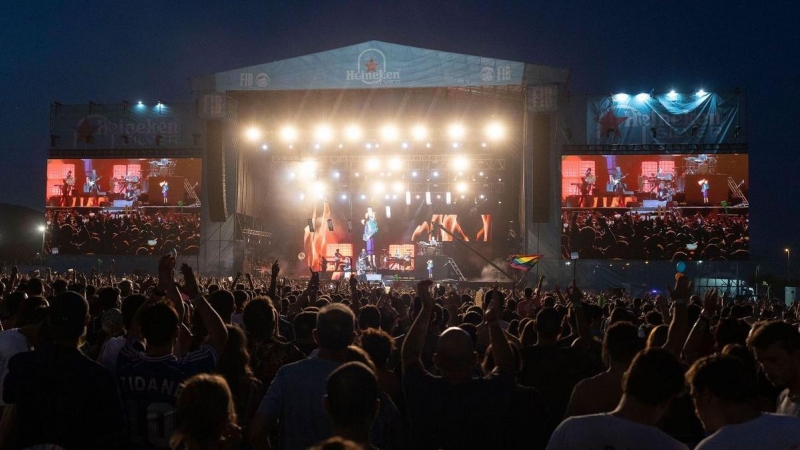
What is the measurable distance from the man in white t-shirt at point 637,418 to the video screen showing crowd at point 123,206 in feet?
92.6

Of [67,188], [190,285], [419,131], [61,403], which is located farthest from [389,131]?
[61,403]

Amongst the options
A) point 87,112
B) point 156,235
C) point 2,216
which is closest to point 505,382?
point 156,235

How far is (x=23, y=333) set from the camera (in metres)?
4.88

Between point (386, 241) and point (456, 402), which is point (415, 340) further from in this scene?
point (386, 241)

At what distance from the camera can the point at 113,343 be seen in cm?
451

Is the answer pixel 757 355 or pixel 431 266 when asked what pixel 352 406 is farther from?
pixel 431 266

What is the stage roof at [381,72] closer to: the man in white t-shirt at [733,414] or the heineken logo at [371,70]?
the heineken logo at [371,70]

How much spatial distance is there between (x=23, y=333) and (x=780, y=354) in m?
4.44

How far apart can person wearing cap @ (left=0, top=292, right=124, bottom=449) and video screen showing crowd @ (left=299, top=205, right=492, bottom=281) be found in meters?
29.3

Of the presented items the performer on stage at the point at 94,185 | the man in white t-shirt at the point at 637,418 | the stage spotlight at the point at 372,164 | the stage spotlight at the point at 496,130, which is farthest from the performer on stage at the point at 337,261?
the man in white t-shirt at the point at 637,418

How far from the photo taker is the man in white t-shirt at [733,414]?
2801 mm

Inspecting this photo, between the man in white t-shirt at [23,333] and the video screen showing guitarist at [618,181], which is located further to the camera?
the video screen showing guitarist at [618,181]

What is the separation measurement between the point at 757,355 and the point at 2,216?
82.5 m

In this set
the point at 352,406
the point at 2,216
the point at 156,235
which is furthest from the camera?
the point at 2,216
